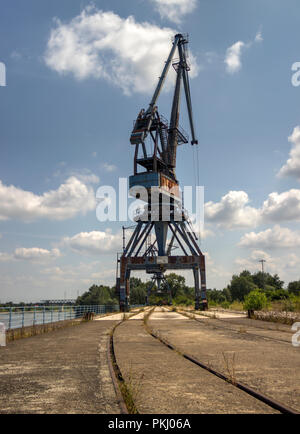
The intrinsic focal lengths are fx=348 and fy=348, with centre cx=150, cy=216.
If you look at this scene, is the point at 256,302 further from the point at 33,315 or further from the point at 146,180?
A: the point at 33,315

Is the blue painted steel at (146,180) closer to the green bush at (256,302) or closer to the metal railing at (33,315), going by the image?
the green bush at (256,302)

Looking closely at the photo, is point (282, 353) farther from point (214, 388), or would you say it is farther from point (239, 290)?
point (239, 290)

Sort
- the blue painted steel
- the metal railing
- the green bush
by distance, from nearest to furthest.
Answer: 1. the metal railing
2. the green bush
3. the blue painted steel

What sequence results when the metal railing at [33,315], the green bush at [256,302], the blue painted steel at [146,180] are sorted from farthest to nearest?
the blue painted steel at [146,180] < the green bush at [256,302] < the metal railing at [33,315]

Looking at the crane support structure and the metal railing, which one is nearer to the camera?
the metal railing

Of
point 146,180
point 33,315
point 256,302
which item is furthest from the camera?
point 146,180

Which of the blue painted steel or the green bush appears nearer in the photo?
the green bush

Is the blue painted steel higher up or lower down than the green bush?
higher up

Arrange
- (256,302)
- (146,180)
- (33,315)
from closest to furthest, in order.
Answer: (33,315), (256,302), (146,180)

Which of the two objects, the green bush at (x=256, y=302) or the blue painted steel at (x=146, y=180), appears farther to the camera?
the blue painted steel at (x=146, y=180)

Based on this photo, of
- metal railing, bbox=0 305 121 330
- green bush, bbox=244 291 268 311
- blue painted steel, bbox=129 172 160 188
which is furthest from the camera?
blue painted steel, bbox=129 172 160 188

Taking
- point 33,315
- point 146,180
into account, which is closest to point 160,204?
point 146,180

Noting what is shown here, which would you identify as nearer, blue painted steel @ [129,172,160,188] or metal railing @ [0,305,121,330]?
metal railing @ [0,305,121,330]

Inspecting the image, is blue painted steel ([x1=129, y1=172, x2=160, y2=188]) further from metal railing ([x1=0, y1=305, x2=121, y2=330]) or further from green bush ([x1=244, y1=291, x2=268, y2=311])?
metal railing ([x1=0, y1=305, x2=121, y2=330])
